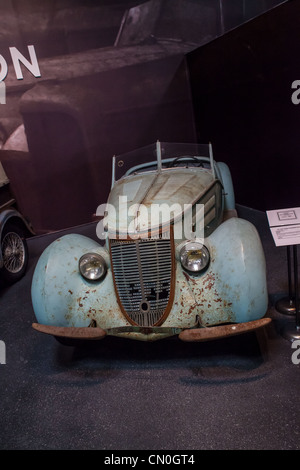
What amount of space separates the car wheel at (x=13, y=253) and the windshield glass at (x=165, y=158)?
173 cm

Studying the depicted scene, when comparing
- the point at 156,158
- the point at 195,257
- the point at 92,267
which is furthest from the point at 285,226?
the point at 156,158

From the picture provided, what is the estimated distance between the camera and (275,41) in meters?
4.26

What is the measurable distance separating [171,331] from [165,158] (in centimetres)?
212

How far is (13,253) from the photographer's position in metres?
4.74

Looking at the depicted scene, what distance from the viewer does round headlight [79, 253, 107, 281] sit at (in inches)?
109

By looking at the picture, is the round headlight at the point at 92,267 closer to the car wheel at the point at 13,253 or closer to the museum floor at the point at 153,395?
the museum floor at the point at 153,395

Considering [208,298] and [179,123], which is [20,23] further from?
[208,298]

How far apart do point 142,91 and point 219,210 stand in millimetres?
3703

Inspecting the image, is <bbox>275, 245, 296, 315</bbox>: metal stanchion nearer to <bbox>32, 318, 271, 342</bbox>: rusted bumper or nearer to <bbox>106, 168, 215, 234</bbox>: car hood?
<bbox>32, 318, 271, 342</bbox>: rusted bumper

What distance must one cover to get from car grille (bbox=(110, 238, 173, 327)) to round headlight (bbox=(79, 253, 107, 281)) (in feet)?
0.53

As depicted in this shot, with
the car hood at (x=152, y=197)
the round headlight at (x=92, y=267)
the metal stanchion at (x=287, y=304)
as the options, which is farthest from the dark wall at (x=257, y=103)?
the round headlight at (x=92, y=267)

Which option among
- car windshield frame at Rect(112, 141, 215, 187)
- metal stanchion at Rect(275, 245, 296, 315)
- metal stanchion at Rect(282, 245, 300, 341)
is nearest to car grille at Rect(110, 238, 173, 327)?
metal stanchion at Rect(282, 245, 300, 341)

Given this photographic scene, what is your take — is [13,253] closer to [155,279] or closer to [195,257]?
[155,279]

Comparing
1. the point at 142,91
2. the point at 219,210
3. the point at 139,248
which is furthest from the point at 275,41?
the point at 139,248
